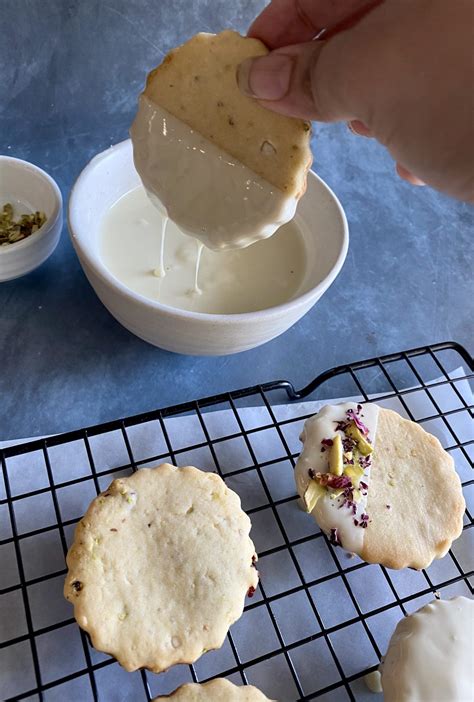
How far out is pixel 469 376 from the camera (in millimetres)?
1052

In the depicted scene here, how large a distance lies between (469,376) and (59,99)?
97cm

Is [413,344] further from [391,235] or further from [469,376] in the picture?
[391,235]

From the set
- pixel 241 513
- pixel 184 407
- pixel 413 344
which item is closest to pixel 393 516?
pixel 241 513

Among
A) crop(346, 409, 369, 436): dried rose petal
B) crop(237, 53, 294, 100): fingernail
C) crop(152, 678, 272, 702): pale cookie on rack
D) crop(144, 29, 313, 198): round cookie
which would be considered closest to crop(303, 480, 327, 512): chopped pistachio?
crop(346, 409, 369, 436): dried rose petal

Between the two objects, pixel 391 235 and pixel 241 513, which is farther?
pixel 391 235

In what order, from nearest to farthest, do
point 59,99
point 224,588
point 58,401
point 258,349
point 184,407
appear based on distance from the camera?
point 224,588 < point 184,407 < point 58,401 < point 258,349 < point 59,99

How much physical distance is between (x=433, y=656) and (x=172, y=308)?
53 cm

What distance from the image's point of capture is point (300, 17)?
82cm

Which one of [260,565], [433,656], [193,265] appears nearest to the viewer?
[433,656]

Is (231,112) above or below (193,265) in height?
above

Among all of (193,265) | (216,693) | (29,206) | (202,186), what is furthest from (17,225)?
(216,693)

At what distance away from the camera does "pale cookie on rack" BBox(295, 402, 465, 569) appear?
0.84 meters

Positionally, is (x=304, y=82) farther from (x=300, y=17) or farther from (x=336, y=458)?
(x=336, y=458)

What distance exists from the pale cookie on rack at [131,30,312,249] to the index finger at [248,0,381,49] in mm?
56
